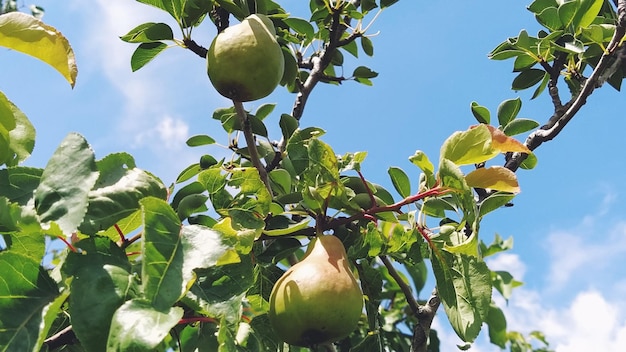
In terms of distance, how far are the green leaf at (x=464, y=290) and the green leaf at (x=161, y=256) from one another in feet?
1.80

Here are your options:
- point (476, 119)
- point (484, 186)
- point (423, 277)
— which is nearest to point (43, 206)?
point (484, 186)

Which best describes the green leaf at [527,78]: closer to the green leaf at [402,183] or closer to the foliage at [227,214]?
the foliage at [227,214]

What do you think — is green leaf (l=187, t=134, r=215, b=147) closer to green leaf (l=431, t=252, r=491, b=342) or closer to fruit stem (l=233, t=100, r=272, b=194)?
fruit stem (l=233, t=100, r=272, b=194)

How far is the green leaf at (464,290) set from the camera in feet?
3.92

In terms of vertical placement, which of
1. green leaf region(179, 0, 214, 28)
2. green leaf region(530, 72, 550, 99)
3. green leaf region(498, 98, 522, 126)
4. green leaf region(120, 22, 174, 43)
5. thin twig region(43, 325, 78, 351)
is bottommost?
thin twig region(43, 325, 78, 351)

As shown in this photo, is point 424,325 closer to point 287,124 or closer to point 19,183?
point 287,124

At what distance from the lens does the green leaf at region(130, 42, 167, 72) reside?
168 cm

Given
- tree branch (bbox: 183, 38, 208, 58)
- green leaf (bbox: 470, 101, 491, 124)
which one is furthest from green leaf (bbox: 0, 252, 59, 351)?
green leaf (bbox: 470, 101, 491, 124)

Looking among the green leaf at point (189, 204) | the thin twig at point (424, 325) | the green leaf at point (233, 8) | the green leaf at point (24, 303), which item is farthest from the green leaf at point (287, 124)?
the green leaf at point (24, 303)

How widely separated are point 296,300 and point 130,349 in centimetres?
34

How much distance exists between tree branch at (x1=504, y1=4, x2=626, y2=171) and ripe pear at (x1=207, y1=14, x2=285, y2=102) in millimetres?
679

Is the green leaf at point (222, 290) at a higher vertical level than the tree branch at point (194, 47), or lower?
lower

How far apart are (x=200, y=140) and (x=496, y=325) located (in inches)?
61.7

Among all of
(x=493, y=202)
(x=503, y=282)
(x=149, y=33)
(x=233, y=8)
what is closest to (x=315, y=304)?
(x=493, y=202)
